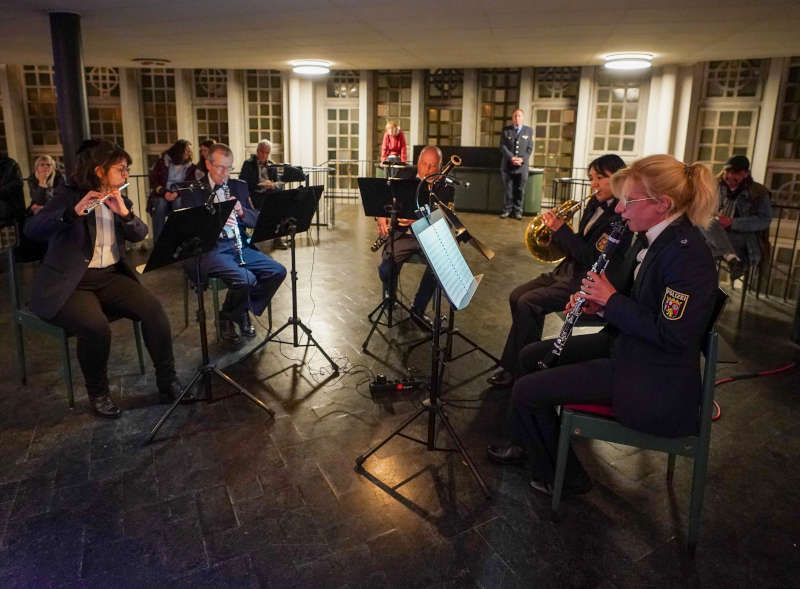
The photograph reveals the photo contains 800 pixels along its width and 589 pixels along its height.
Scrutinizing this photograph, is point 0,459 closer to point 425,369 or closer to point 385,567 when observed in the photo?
point 385,567

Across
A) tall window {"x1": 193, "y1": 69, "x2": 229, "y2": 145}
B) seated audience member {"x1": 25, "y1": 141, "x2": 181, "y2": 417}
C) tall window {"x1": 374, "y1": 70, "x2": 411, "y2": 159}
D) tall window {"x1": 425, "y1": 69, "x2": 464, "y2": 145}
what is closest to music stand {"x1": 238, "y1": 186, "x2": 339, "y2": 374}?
seated audience member {"x1": 25, "y1": 141, "x2": 181, "y2": 417}

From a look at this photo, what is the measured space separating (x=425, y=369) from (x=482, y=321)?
1.06 m

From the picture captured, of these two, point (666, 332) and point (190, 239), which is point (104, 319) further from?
point (666, 332)

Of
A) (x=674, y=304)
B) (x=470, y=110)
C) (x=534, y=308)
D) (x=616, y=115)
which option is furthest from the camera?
(x=470, y=110)

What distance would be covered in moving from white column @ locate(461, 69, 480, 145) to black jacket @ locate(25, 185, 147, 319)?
31.5ft

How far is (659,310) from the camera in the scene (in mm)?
2020

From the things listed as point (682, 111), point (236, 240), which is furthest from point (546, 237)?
point (682, 111)

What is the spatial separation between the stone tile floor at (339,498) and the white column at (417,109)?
29.6 ft

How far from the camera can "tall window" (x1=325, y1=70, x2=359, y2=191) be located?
1200 centimetres

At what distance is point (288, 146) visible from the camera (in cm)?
1188

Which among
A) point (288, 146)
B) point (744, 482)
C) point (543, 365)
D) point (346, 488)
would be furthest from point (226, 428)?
point (288, 146)

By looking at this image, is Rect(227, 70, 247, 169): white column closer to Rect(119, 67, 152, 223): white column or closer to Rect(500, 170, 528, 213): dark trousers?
Rect(119, 67, 152, 223): white column

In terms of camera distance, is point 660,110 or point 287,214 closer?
point 287,214

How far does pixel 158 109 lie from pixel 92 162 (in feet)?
33.6
